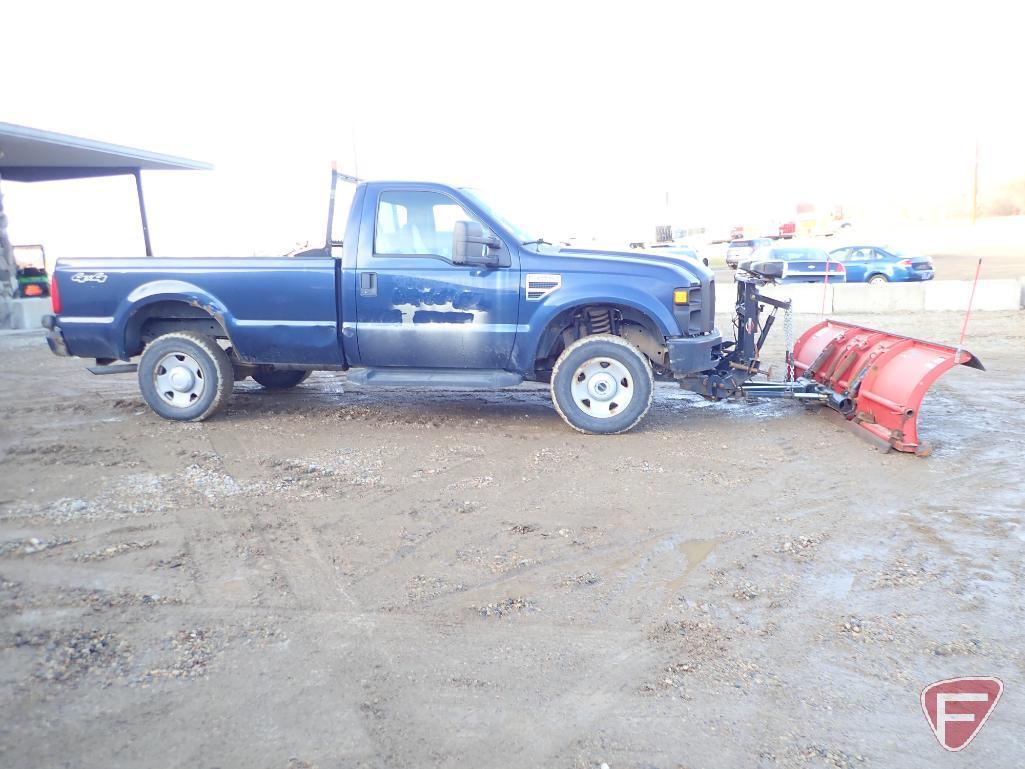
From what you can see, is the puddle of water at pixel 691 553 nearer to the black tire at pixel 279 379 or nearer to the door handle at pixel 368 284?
the door handle at pixel 368 284

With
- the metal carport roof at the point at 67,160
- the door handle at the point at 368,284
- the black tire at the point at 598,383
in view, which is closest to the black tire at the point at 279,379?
the door handle at the point at 368,284

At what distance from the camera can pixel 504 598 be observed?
13.4 ft

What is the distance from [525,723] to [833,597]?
5.98ft

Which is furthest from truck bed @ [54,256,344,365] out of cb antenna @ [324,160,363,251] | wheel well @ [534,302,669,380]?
wheel well @ [534,302,669,380]

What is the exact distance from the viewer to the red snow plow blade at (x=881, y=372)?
21.1 ft

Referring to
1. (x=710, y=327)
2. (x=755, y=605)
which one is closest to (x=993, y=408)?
(x=710, y=327)

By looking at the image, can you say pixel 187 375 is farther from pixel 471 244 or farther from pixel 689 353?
pixel 689 353

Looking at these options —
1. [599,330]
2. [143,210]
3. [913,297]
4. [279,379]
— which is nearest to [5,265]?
[143,210]

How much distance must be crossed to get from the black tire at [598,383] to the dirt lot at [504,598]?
0.23 meters

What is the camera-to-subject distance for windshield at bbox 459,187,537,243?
7340 millimetres

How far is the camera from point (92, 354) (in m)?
7.86

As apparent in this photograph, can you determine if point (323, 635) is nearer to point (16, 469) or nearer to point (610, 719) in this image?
point (610, 719)

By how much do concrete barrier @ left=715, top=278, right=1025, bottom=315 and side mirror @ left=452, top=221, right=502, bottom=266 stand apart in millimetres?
10979

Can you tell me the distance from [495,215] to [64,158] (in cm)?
1548
